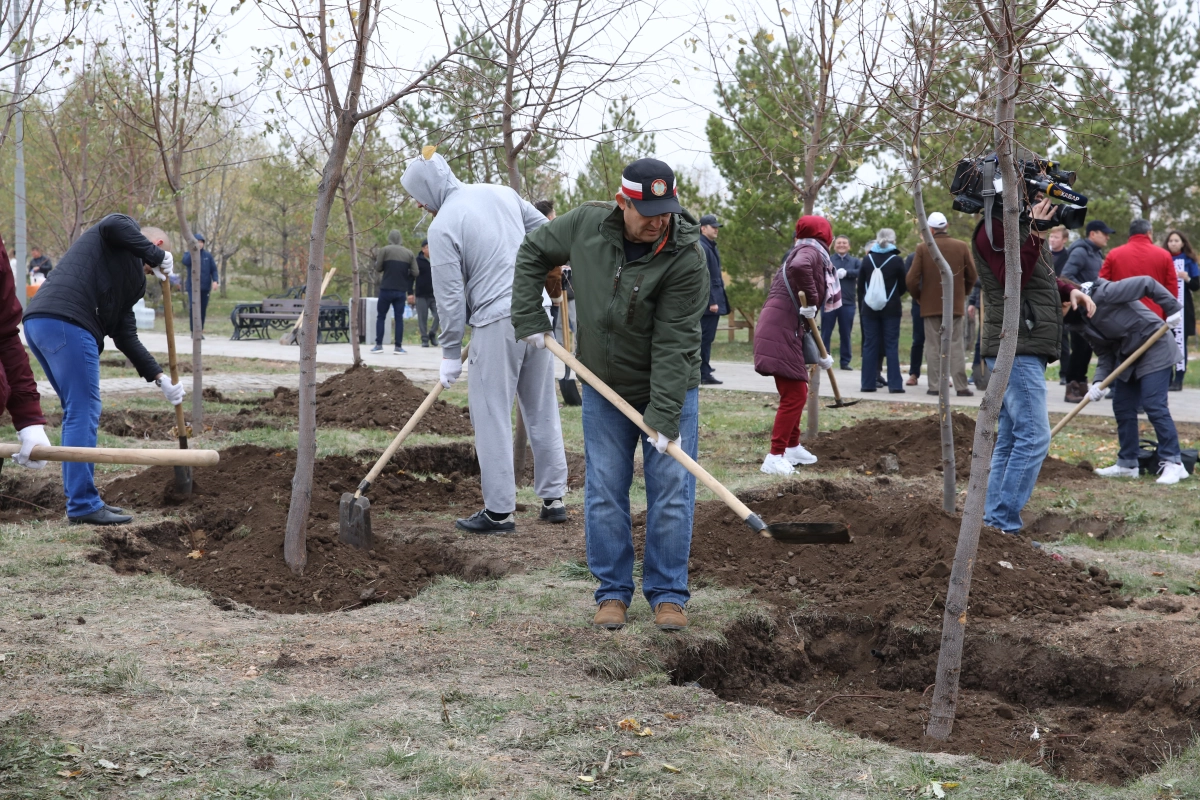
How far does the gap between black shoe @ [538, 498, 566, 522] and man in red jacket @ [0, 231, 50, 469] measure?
3.08m

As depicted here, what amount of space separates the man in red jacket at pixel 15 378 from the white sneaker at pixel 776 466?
5161mm

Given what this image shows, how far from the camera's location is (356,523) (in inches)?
226

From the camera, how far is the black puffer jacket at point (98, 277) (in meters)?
5.88

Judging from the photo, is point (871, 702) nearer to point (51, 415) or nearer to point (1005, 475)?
point (1005, 475)

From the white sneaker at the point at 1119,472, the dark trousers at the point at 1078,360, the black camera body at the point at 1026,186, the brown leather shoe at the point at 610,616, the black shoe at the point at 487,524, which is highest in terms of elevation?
the black camera body at the point at 1026,186

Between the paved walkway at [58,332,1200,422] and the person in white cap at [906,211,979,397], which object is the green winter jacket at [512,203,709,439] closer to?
the paved walkway at [58,332,1200,422]

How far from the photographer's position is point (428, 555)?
5.73 metres

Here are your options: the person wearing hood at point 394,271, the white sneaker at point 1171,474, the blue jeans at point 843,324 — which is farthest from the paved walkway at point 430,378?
the white sneaker at point 1171,474

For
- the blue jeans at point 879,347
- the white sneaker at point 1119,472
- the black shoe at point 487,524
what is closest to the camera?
the black shoe at point 487,524

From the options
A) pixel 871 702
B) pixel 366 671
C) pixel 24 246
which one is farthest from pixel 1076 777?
pixel 24 246

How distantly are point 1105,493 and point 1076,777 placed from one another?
4.37 m

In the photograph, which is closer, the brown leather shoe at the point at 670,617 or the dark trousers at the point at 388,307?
the brown leather shoe at the point at 670,617

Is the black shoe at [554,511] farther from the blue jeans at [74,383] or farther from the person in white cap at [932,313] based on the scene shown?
the person in white cap at [932,313]

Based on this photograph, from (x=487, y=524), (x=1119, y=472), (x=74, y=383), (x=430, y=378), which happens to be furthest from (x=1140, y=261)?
(x=74, y=383)
